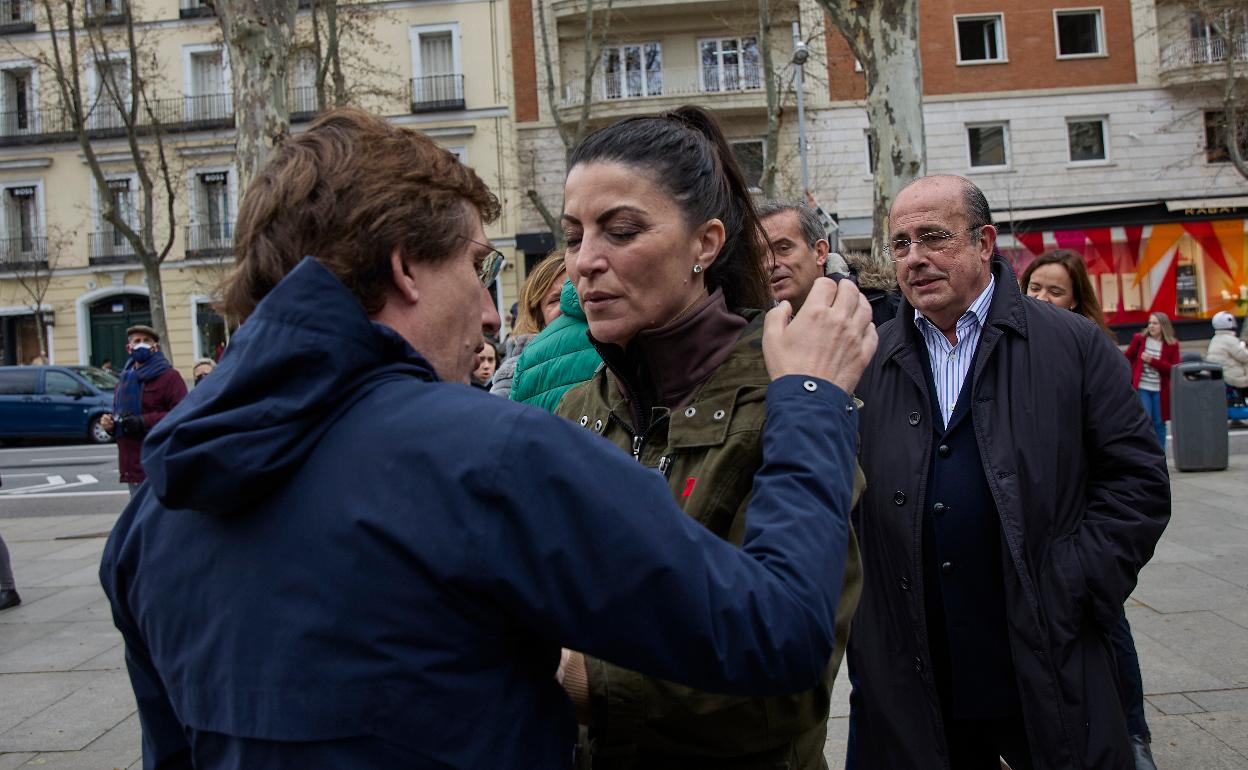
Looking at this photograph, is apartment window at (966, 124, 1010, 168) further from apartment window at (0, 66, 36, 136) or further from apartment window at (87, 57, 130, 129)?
apartment window at (0, 66, 36, 136)

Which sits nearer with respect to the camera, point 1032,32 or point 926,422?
point 926,422

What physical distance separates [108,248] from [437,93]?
10.9 metres

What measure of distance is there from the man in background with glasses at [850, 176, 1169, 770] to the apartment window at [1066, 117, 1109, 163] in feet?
88.3

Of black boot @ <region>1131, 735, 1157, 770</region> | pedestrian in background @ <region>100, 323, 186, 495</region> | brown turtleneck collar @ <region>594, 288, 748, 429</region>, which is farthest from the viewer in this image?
pedestrian in background @ <region>100, 323, 186, 495</region>

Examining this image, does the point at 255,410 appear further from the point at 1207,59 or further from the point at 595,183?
the point at 1207,59

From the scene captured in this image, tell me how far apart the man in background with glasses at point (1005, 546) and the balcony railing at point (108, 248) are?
3127cm

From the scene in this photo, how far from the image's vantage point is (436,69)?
29125 mm

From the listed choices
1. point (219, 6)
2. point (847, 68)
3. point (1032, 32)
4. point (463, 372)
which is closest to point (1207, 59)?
point (1032, 32)

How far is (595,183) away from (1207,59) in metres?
29.9

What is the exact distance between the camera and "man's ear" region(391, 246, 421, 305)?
138 cm

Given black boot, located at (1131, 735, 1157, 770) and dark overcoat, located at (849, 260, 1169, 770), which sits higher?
dark overcoat, located at (849, 260, 1169, 770)

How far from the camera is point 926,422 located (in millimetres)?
2863

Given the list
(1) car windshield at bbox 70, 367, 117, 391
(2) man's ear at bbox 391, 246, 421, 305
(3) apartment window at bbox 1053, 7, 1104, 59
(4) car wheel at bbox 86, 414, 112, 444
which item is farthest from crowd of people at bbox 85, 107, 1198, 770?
(3) apartment window at bbox 1053, 7, 1104, 59

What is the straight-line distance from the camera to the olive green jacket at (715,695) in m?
1.50
